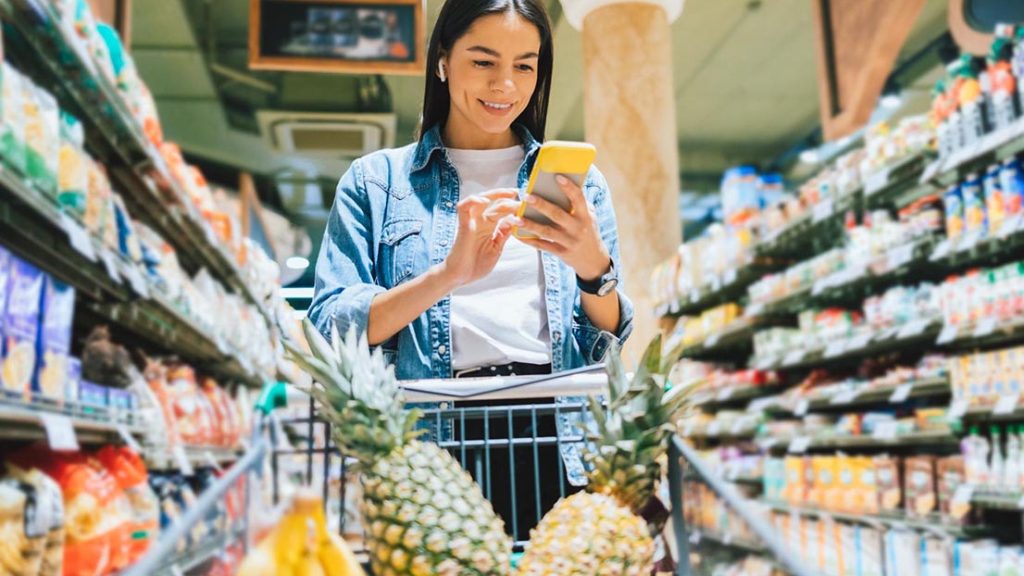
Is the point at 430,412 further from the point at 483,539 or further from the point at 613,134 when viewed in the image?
the point at 613,134

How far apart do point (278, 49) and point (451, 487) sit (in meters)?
3.74

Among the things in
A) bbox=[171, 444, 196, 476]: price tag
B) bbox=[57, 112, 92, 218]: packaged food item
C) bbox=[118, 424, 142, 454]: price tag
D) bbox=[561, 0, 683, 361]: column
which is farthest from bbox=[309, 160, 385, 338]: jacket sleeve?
bbox=[561, 0, 683, 361]: column

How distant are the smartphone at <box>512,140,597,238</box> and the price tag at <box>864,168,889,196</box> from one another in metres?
2.94

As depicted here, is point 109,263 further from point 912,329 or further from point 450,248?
point 912,329

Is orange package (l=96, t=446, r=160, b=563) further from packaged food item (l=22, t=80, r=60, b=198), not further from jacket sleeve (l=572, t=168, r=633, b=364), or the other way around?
jacket sleeve (l=572, t=168, r=633, b=364)

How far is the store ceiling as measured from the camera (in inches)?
254

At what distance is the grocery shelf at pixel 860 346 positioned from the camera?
3.44m

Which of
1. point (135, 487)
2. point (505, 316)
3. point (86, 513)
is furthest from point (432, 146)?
point (135, 487)

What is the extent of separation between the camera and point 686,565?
3.05 ft

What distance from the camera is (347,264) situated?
1.33 m

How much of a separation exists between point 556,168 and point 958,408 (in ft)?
8.71

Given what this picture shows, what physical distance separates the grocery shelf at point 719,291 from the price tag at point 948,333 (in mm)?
1664

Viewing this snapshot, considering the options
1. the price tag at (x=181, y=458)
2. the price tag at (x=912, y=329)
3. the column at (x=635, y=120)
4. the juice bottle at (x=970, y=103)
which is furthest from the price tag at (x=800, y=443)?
the price tag at (x=181, y=458)

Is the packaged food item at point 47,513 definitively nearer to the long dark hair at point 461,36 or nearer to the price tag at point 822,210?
the long dark hair at point 461,36
